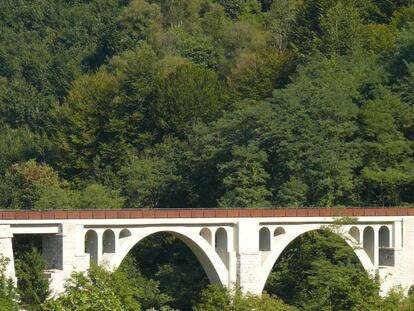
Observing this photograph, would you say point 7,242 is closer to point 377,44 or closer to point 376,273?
point 376,273

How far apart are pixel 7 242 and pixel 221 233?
528 inches

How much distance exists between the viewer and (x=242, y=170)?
10244 cm

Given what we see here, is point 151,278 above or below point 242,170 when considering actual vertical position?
below

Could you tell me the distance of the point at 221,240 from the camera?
89.7 meters

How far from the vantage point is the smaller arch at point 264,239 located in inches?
3563

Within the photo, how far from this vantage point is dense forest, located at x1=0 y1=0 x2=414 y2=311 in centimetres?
9231

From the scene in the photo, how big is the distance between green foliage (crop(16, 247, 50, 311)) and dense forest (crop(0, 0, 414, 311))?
85 mm

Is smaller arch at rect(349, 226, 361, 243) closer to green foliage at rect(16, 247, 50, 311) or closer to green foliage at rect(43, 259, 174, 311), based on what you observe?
green foliage at rect(43, 259, 174, 311)

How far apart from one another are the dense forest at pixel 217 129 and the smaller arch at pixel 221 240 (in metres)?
2.54

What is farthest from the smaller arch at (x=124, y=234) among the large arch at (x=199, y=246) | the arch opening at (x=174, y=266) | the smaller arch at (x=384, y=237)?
the smaller arch at (x=384, y=237)

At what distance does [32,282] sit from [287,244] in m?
15.9

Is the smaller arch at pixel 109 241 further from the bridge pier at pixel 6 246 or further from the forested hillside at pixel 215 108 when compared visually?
the forested hillside at pixel 215 108

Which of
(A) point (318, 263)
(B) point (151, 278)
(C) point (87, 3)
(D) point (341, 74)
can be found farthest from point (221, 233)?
(C) point (87, 3)

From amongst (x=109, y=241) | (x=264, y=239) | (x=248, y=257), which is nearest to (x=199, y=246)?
(x=248, y=257)
